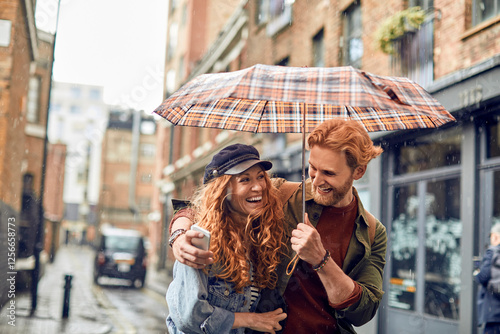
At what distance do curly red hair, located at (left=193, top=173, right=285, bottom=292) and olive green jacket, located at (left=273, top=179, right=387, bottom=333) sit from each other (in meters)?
0.09

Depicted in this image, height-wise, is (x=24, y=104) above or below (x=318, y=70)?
above

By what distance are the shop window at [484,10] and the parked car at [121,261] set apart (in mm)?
14334

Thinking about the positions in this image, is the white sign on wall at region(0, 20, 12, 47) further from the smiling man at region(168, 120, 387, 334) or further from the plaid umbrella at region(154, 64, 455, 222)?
the smiling man at region(168, 120, 387, 334)

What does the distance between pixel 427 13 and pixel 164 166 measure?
20.9 meters

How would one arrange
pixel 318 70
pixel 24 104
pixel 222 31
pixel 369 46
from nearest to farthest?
pixel 318 70 → pixel 369 46 → pixel 24 104 → pixel 222 31

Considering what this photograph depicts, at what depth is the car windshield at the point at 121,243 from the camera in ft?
62.9

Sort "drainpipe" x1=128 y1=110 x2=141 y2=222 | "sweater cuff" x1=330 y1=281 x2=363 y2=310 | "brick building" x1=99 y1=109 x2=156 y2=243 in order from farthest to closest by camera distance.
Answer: "drainpipe" x1=128 y1=110 x2=141 y2=222 → "brick building" x1=99 y1=109 x2=156 y2=243 → "sweater cuff" x1=330 y1=281 x2=363 y2=310

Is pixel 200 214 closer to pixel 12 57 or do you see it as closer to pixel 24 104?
pixel 12 57

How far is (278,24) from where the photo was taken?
13578 millimetres

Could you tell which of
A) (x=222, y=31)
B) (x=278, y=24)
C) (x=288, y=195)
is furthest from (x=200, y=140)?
(x=288, y=195)

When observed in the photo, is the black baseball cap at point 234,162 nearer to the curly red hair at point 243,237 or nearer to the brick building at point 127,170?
the curly red hair at point 243,237

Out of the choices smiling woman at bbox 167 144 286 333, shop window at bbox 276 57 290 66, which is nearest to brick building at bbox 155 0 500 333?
shop window at bbox 276 57 290 66

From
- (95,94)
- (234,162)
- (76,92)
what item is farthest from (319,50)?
(95,94)

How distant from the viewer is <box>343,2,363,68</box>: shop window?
10109 millimetres
